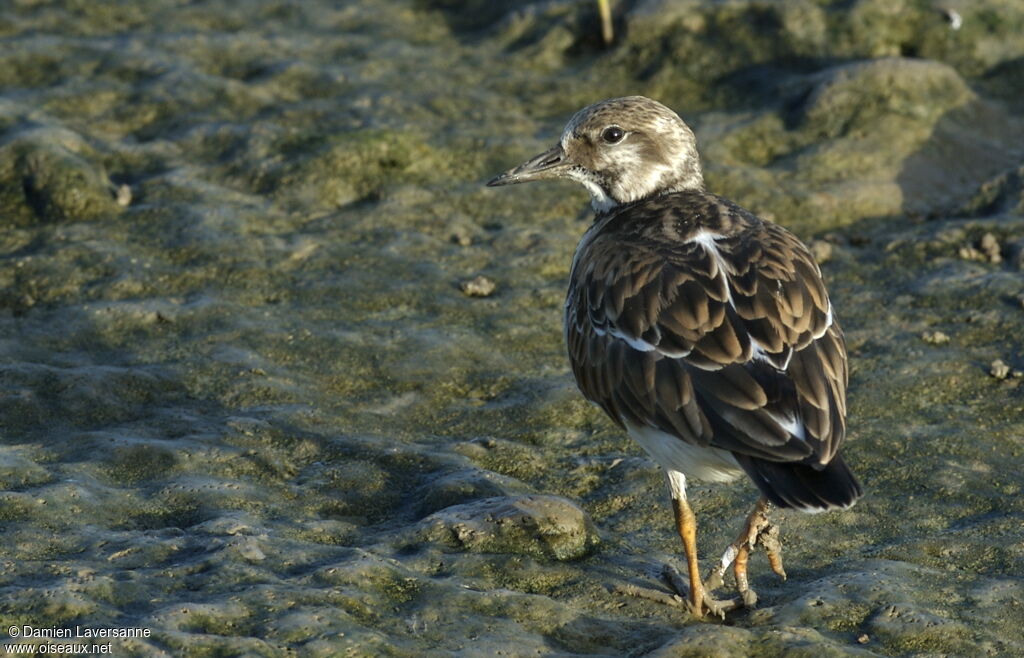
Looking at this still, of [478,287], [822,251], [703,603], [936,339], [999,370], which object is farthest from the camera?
[822,251]

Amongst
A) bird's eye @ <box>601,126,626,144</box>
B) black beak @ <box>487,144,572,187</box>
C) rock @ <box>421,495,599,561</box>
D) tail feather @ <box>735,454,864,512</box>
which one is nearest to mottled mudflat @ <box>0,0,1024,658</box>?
rock @ <box>421,495,599,561</box>

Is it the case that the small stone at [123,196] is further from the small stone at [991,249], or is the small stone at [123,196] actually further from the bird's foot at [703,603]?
the small stone at [991,249]

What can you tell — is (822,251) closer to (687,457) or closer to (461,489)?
(461,489)

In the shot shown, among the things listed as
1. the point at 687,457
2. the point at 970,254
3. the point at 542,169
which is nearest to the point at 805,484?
the point at 687,457

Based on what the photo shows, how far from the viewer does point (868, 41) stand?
36.0 ft

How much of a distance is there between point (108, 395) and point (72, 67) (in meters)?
4.79

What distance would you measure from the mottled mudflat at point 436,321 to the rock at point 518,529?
1 cm

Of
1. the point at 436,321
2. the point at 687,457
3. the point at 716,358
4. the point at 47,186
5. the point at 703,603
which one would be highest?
the point at 716,358

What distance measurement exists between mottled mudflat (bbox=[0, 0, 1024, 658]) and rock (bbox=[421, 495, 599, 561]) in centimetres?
1

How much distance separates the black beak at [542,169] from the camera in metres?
7.12

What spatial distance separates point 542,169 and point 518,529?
2201 millimetres

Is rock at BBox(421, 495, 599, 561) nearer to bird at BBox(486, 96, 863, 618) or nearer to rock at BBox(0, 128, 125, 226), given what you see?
bird at BBox(486, 96, 863, 618)

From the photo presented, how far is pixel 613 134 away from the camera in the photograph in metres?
6.94

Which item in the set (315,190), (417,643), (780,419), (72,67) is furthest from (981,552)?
(72,67)
